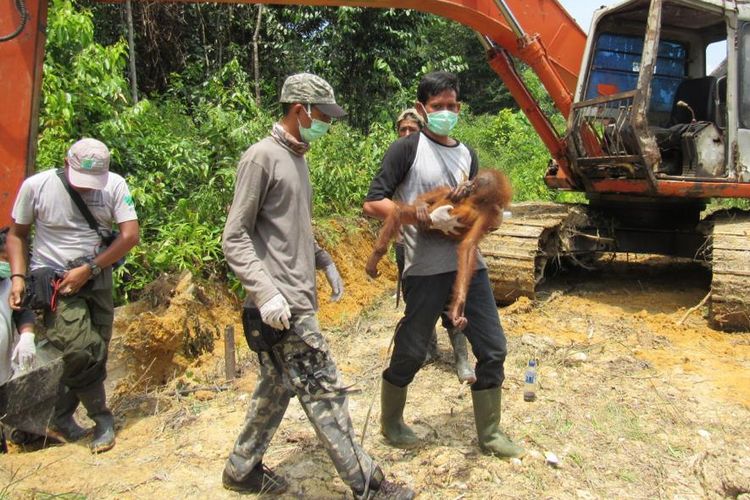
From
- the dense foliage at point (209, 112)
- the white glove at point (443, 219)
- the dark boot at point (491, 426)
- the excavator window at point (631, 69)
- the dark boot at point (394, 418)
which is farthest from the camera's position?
the excavator window at point (631, 69)

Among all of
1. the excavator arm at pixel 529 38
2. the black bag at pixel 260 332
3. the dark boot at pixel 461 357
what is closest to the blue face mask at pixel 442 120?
the black bag at pixel 260 332

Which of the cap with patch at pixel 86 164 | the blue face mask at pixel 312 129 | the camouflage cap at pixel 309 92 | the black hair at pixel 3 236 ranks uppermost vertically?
the camouflage cap at pixel 309 92

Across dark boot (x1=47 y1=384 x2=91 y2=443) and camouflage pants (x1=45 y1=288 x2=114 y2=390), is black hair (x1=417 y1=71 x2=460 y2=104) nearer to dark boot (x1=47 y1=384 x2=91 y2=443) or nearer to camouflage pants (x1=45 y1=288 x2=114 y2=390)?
camouflage pants (x1=45 y1=288 x2=114 y2=390)

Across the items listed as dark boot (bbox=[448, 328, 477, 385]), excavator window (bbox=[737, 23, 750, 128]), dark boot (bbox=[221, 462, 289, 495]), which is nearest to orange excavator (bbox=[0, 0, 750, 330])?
excavator window (bbox=[737, 23, 750, 128])

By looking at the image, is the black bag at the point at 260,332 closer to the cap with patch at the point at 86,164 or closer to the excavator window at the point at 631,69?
the cap with patch at the point at 86,164

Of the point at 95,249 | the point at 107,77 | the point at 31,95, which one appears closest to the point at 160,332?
the point at 95,249

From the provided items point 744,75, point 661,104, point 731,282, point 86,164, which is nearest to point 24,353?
point 86,164

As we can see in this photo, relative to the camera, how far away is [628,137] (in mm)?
5477

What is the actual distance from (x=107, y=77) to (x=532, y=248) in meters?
4.25

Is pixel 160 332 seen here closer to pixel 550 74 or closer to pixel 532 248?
pixel 532 248

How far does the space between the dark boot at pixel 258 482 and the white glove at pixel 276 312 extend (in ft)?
2.70

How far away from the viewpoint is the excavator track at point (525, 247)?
5879 millimetres

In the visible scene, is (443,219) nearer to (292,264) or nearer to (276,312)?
(292,264)

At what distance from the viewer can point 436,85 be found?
316cm
